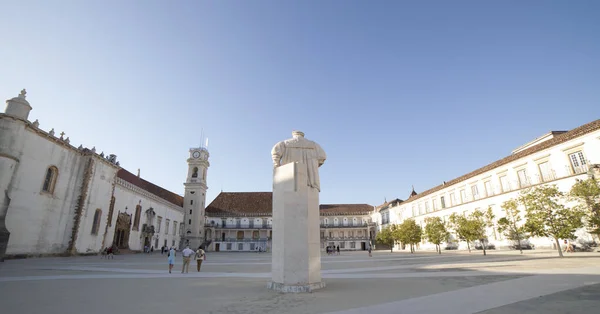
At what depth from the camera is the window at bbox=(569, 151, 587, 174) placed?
78.5ft

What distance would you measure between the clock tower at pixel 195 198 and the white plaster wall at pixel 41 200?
97.5 ft

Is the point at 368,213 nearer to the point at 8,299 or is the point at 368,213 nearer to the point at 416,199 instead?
the point at 416,199

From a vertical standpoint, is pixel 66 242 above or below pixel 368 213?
below

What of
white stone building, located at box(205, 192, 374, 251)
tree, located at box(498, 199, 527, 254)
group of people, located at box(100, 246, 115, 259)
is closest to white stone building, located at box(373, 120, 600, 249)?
tree, located at box(498, 199, 527, 254)

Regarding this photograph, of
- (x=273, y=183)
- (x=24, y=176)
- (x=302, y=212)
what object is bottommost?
(x=302, y=212)

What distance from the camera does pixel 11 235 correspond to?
20891 millimetres

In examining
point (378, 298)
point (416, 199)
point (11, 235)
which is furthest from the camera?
point (416, 199)

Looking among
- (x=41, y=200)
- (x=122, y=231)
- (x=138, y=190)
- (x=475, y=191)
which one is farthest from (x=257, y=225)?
(x=41, y=200)

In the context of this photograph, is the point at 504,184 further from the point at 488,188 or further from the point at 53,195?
the point at 53,195

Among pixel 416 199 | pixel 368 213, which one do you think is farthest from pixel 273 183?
pixel 368 213

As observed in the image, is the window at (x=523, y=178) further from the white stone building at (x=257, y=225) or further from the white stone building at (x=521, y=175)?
the white stone building at (x=257, y=225)

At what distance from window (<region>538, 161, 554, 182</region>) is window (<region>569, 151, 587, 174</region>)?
224 centimetres

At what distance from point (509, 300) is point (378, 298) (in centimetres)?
255

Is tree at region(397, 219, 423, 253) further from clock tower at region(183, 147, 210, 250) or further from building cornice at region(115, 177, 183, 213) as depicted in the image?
clock tower at region(183, 147, 210, 250)
